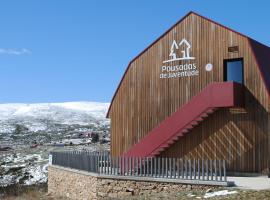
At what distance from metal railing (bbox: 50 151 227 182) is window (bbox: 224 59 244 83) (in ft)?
16.8

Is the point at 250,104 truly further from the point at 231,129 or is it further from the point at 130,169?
the point at 130,169

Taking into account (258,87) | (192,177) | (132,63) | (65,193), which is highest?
(132,63)

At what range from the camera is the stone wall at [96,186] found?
75.5 ft

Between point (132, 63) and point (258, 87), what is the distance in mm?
9997

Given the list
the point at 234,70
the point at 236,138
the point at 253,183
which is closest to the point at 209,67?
the point at 234,70

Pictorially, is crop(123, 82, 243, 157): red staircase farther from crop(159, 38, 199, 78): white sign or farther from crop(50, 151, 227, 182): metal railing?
crop(159, 38, 199, 78): white sign

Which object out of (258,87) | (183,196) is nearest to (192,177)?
(183,196)

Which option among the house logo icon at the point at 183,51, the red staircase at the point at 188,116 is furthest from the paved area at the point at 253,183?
the house logo icon at the point at 183,51

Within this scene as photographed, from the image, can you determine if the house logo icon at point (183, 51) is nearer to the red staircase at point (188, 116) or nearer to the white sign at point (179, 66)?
the white sign at point (179, 66)

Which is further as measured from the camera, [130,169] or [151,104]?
[151,104]

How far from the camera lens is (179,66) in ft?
97.0

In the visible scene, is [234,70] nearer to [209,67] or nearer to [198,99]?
[209,67]

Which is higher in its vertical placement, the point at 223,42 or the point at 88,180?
the point at 223,42

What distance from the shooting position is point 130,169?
25688 millimetres
